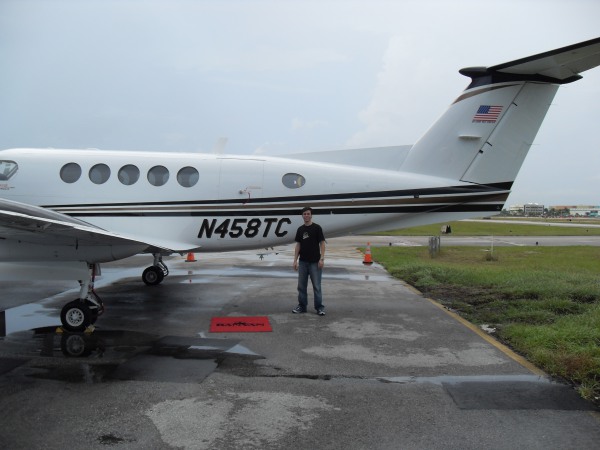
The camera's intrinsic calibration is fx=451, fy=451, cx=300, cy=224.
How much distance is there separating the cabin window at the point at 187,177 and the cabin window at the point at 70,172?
6.35ft

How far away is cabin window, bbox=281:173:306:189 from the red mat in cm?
258

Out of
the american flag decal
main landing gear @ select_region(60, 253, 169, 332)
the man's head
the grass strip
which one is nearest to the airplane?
the american flag decal

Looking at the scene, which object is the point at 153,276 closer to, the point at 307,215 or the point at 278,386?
the point at 307,215

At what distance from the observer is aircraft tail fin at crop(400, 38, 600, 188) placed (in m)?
8.41

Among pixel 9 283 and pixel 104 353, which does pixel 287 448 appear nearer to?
pixel 104 353

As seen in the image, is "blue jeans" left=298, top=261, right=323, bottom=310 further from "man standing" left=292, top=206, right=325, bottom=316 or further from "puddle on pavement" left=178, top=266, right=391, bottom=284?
"puddle on pavement" left=178, top=266, right=391, bottom=284

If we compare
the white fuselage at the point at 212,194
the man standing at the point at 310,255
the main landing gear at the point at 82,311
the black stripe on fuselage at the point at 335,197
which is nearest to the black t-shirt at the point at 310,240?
the man standing at the point at 310,255

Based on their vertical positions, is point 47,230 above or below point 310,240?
above

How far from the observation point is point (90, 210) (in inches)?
343

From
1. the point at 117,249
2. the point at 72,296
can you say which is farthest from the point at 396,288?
the point at 72,296

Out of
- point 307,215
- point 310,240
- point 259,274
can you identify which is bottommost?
point 259,274

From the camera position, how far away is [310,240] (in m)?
8.52

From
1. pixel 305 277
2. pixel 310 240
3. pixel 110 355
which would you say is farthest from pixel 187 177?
pixel 110 355

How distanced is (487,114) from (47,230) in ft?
26.0
